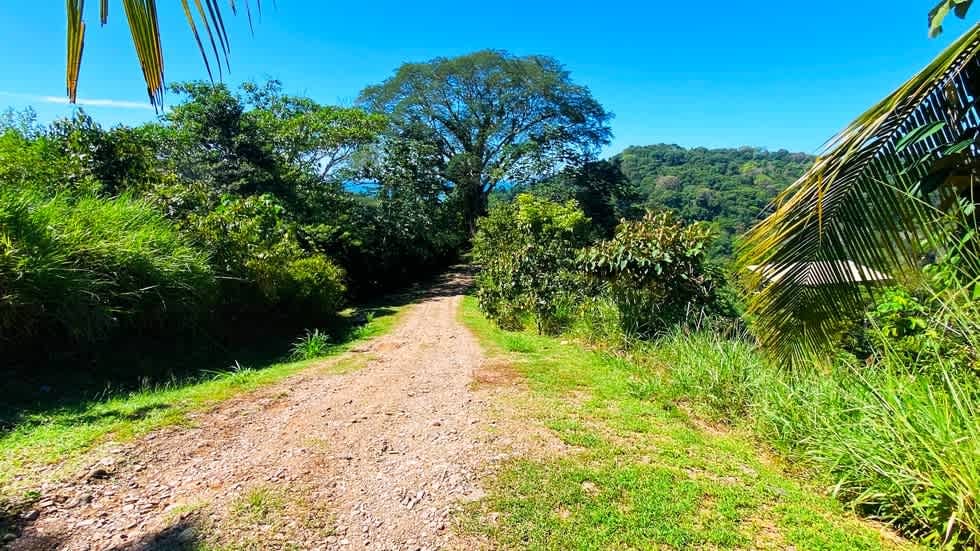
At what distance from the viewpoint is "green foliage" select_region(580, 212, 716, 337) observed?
6664 mm

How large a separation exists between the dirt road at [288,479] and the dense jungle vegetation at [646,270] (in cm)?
242

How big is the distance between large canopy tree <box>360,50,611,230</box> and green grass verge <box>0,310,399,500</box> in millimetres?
17529

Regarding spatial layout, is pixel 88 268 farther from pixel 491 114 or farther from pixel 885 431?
pixel 491 114

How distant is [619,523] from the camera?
229 cm

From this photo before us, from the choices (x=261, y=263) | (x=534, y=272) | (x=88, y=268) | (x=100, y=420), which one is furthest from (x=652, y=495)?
(x=261, y=263)

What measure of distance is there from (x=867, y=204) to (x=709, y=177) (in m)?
46.4

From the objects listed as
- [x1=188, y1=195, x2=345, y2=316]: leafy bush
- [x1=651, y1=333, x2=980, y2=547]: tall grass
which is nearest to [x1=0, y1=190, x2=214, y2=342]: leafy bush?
[x1=188, y1=195, x2=345, y2=316]: leafy bush

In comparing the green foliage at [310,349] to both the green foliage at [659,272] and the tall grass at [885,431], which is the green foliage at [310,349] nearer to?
the green foliage at [659,272]

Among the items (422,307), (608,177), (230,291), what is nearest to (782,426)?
(230,291)

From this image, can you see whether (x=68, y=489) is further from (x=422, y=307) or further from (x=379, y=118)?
(x=379, y=118)

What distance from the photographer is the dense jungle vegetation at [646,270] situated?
245 centimetres

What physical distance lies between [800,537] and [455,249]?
89.2 ft

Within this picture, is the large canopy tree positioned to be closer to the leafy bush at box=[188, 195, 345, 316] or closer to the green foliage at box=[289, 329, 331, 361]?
the leafy bush at box=[188, 195, 345, 316]

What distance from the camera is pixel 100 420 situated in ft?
11.8
